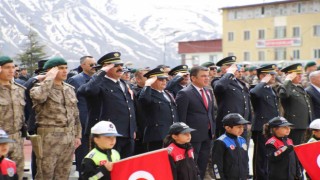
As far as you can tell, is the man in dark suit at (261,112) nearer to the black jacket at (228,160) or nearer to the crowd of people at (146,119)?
the crowd of people at (146,119)

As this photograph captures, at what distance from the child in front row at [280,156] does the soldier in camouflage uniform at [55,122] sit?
244 cm

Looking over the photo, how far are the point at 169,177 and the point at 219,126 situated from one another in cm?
335

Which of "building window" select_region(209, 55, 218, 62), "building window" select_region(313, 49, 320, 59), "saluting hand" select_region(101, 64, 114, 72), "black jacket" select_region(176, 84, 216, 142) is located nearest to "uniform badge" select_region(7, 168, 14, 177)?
"saluting hand" select_region(101, 64, 114, 72)

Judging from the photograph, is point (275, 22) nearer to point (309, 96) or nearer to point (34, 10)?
point (309, 96)

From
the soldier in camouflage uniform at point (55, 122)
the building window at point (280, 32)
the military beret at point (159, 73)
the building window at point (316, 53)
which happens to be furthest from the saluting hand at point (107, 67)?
the building window at point (280, 32)

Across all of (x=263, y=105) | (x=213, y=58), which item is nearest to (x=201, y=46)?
(x=213, y=58)

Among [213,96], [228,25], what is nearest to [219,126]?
[213,96]

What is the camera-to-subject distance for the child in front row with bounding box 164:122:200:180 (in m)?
6.29

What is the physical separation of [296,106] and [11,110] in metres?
4.58

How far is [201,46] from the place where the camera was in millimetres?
66875

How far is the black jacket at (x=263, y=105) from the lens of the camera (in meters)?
8.85

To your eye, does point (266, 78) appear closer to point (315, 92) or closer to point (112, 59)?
point (315, 92)

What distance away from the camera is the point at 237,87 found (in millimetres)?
8688

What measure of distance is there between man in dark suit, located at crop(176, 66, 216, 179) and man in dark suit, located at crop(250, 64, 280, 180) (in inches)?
41.8
